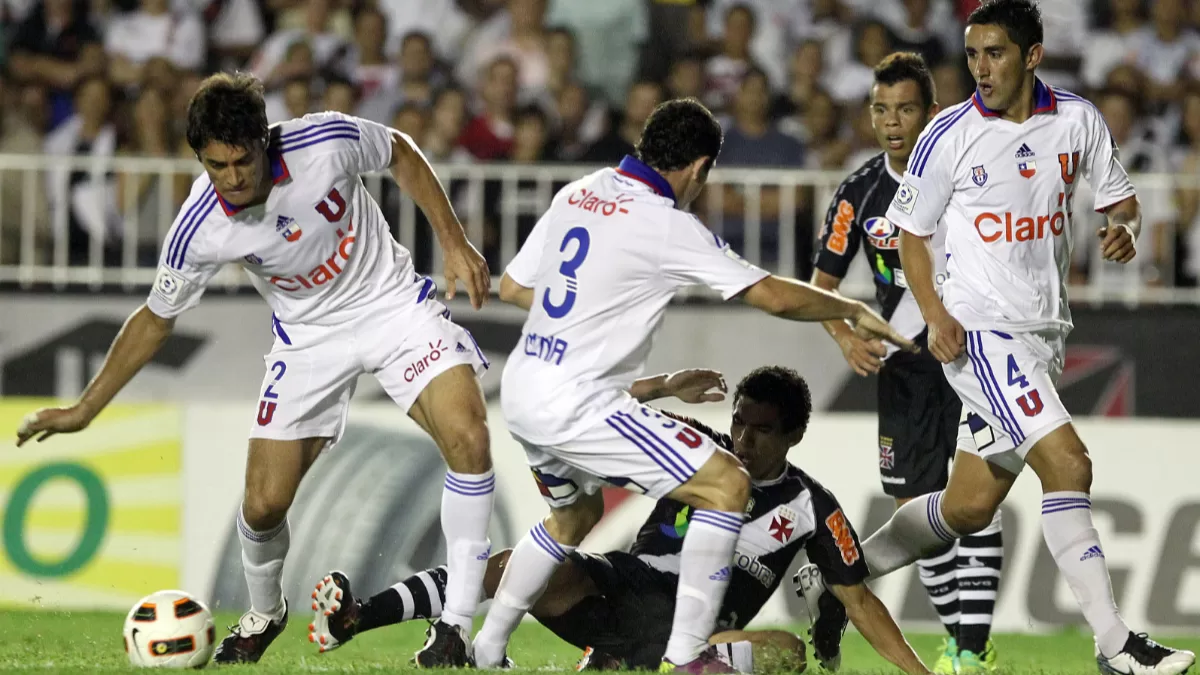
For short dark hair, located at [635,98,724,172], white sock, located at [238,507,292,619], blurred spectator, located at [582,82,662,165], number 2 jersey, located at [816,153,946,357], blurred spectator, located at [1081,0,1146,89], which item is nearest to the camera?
short dark hair, located at [635,98,724,172]

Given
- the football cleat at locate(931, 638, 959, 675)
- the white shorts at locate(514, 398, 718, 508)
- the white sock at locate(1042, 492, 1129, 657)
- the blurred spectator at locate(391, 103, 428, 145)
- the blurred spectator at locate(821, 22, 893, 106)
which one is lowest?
the football cleat at locate(931, 638, 959, 675)

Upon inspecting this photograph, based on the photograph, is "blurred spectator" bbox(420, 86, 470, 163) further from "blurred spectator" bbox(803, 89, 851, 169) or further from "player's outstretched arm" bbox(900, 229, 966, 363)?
"player's outstretched arm" bbox(900, 229, 966, 363)

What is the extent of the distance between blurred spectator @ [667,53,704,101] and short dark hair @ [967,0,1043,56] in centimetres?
612

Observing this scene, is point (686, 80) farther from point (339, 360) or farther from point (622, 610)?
point (622, 610)

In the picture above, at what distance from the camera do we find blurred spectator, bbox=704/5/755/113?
39.5ft

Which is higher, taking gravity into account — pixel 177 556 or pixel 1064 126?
pixel 1064 126

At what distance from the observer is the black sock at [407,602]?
5.90 metres

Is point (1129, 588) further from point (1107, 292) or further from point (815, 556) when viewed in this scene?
point (815, 556)

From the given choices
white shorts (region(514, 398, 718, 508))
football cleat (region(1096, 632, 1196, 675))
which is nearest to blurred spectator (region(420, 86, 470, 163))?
white shorts (region(514, 398, 718, 508))

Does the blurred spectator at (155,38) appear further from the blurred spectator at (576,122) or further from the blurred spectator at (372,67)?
the blurred spectator at (576,122)

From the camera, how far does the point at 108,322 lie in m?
10.8

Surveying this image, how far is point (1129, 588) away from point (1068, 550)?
13.0ft

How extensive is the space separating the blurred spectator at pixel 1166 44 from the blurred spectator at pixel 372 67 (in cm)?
592

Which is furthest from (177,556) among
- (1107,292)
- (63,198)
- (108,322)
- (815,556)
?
(1107,292)
